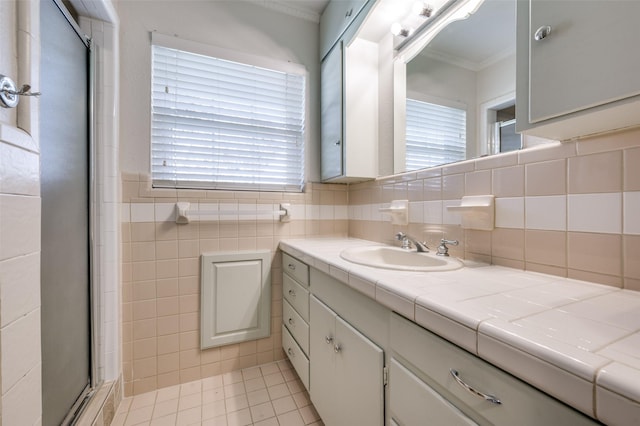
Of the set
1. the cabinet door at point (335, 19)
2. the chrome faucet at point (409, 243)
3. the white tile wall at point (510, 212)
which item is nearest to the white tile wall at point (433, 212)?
the chrome faucet at point (409, 243)

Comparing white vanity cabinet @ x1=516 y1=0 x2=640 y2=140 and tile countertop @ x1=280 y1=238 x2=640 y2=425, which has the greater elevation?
white vanity cabinet @ x1=516 y1=0 x2=640 y2=140

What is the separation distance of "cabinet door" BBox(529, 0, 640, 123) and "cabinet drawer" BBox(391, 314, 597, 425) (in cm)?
56

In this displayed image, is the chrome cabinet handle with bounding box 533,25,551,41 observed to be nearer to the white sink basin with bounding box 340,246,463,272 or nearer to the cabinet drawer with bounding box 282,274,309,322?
the white sink basin with bounding box 340,246,463,272

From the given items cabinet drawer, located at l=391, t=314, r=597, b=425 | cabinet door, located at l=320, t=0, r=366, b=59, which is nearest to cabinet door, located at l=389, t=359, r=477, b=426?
cabinet drawer, located at l=391, t=314, r=597, b=425

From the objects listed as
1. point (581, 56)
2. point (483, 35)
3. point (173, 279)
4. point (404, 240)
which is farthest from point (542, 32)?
point (173, 279)

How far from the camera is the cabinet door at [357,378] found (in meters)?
0.72

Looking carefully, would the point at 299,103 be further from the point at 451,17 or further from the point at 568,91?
the point at 568,91

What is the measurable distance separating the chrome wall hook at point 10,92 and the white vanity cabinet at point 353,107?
4.09 ft

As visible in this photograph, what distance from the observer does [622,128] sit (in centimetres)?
62

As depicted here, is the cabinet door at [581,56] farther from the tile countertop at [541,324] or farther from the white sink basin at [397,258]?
the white sink basin at [397,258]

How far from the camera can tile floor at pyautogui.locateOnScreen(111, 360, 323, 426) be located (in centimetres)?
123

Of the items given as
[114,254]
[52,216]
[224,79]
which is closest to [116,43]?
[224,79]

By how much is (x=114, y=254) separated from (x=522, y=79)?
176cm

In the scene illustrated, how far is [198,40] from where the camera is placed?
154 centimetres
